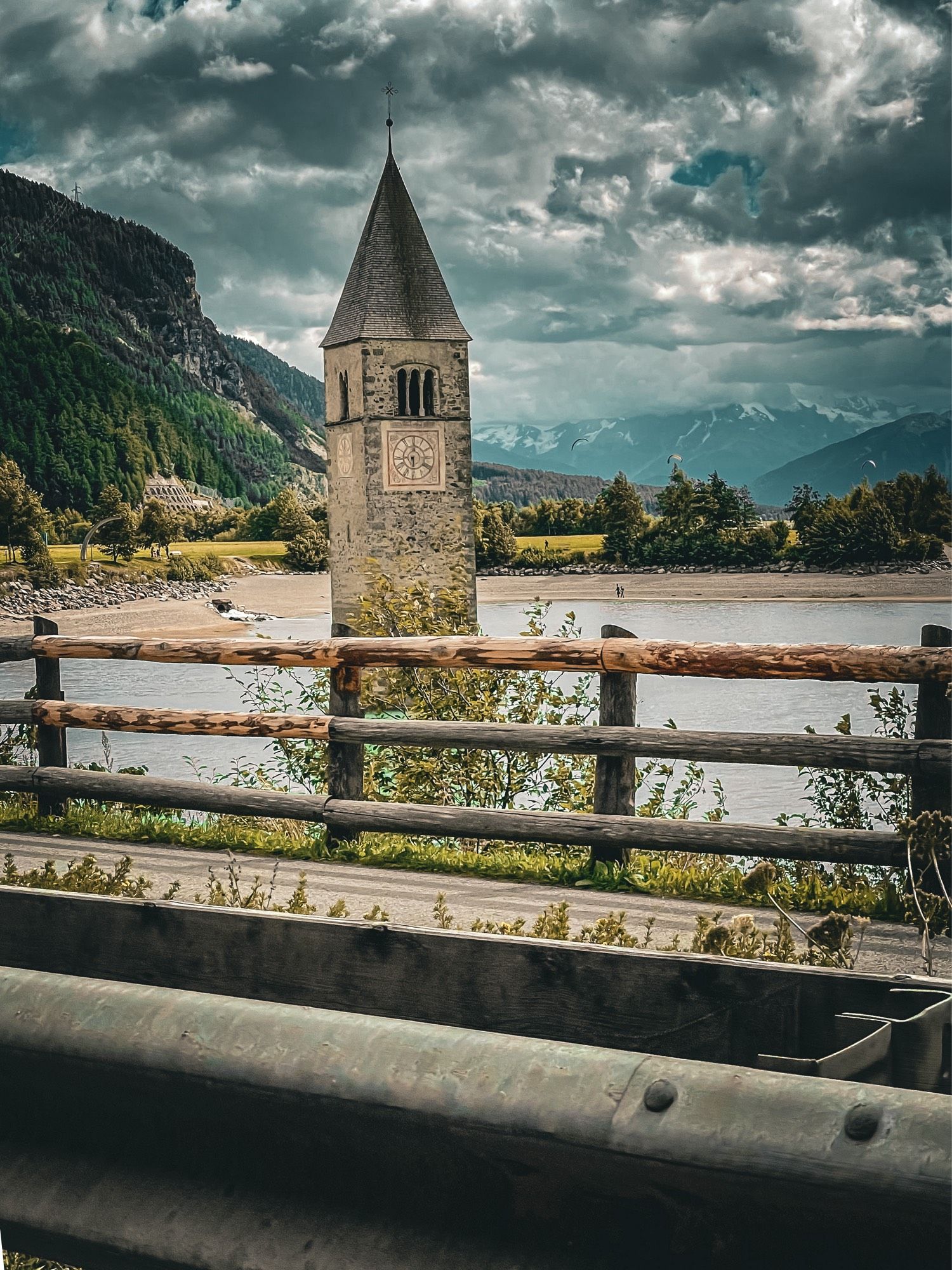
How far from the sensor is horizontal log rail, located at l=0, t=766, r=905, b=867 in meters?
4.97

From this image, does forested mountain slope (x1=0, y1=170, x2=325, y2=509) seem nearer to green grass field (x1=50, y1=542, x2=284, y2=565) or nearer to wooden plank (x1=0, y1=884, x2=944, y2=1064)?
green grass field (x1=50, y1=542, x2=284, y2=565)

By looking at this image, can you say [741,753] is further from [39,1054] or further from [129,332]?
[129,332]

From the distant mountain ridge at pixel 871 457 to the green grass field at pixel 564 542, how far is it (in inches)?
988

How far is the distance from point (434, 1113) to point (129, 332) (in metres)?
139

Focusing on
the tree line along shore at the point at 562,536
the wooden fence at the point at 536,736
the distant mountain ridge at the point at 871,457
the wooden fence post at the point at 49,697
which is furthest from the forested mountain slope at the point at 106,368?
the wooden fence at the point at 536,736

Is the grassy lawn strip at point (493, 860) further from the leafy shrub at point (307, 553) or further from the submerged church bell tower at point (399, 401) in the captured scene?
the leafy shrub at point (307, 553)


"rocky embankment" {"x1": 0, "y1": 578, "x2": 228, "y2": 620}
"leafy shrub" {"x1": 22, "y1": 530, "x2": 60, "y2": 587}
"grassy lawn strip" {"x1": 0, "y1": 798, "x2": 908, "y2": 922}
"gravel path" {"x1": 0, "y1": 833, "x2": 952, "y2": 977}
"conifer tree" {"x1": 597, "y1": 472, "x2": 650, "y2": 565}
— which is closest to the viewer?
"gravel path" {"x1": 0, "y1": 833, "x2": 952, "y2": 977}

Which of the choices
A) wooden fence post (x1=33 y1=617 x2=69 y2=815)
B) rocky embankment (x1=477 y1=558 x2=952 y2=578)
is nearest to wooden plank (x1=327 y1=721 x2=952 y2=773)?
wooden fence post (x1=33 y1=617 x2=69 y2=815)

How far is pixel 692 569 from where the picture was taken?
65.6 meters

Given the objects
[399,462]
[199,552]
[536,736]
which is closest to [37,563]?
[199,552]

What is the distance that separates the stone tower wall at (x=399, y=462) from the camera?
1609 inches

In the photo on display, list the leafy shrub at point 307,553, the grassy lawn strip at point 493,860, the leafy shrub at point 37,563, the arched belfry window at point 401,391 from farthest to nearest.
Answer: the leafy shrub at point 307,553 < the leafy shrub at point 37,563 < the arched belfry window at point 401,391 < the grassy lawn strip at point 493,860

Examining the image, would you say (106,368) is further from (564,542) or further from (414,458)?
(414,458)

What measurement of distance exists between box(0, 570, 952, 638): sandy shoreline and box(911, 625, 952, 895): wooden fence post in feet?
137
